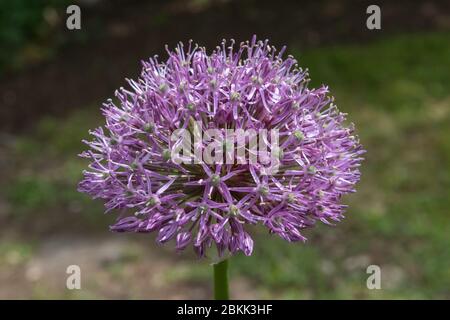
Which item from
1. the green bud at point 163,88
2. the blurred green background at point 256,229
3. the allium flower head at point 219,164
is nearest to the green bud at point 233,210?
the allium flower head at point 219,164

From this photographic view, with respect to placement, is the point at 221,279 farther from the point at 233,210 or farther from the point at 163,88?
the point at 163,88

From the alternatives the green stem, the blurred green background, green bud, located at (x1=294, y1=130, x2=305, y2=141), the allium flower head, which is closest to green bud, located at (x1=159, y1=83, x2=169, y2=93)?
the allium flower head

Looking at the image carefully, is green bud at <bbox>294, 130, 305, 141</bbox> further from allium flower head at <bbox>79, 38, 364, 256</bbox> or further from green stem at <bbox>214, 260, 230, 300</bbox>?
green stem at <bbox>214, 260, 230, 300</bbox>

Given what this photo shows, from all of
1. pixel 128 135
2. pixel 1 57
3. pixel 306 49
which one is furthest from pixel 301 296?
pixel 1 57

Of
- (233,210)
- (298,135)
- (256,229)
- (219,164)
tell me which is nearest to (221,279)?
(233,210)

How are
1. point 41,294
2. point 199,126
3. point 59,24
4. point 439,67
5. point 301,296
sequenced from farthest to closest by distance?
point 59,24 < point 439,67 < point 41,294 < point 301,296 < point 199,126

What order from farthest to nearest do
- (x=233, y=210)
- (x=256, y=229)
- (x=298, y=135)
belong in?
(x=256, y=229), (x=298, y=135), (x=233, y=210)

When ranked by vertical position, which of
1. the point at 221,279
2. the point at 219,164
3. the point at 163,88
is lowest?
the point at 221,279
